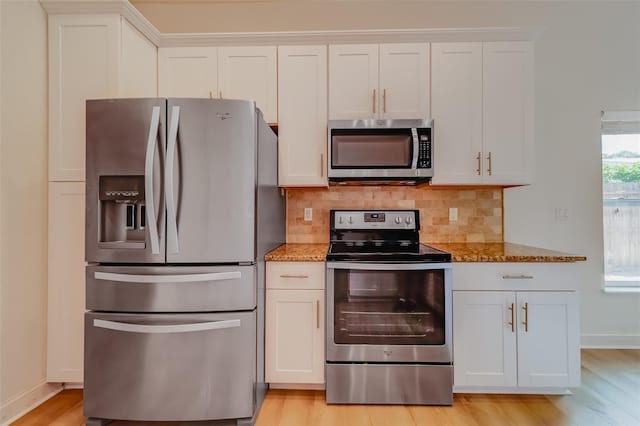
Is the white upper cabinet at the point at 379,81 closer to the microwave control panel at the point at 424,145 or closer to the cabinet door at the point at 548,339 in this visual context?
the microwave control panel at the point at 424,145

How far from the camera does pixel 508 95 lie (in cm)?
232

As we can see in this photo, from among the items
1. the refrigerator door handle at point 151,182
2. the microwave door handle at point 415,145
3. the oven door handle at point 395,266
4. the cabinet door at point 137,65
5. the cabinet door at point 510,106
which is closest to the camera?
the refrigerator door handle at point 151,182

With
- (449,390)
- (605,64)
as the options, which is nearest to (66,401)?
(449,390)

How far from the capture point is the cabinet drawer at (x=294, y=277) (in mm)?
2000

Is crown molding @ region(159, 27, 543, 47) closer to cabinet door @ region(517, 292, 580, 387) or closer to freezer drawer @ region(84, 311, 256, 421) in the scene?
cabinet door @ region(517, 292, 580, 387)

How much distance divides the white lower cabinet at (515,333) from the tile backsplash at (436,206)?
2.34ft

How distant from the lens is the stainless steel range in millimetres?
1936

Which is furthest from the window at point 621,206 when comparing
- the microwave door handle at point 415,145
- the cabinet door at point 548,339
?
the microwave door handle at point 415,145

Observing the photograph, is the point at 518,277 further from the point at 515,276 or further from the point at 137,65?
the point at 137,65

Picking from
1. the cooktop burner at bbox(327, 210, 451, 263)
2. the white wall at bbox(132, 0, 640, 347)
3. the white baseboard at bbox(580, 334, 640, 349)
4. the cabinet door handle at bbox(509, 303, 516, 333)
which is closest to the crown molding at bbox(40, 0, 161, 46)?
the white wall at bbox(132, 0, 640, 347)

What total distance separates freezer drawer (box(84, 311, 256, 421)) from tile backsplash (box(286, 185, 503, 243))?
116 cm

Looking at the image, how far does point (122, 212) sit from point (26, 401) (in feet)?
4.04

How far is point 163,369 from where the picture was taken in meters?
1.68

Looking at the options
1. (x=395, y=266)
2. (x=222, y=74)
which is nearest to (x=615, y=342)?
(x=395, y=266)
